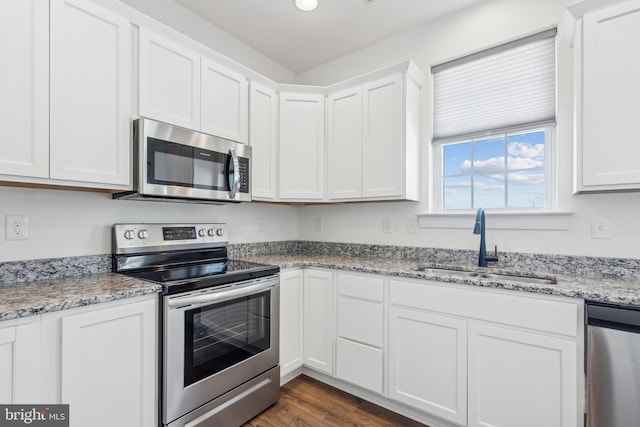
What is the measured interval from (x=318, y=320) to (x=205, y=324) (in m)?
0.91

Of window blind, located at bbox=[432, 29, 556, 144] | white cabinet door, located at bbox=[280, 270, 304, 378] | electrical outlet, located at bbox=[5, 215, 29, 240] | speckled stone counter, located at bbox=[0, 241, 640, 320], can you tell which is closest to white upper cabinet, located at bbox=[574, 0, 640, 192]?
window blind, located at bbox=[432, 29, 556, 144]

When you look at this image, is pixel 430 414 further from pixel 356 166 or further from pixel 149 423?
pixel 356 166

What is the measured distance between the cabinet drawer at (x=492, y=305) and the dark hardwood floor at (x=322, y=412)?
74 cm

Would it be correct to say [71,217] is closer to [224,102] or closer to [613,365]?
[224,102]

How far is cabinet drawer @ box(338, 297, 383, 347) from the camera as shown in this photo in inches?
80.5

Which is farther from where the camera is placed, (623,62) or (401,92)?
(401,92)

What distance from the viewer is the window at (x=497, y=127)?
6.89ft

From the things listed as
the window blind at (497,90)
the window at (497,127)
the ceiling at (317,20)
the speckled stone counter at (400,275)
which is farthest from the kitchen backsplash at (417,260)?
the ceiling at (317,20)

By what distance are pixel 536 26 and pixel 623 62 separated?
0.71m

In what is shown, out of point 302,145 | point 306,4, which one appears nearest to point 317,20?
point 306,4

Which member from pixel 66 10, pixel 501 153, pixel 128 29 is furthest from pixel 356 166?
pixel 66 10

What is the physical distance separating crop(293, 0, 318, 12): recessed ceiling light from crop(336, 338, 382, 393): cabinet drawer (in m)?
2.44

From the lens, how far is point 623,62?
156 centimetres

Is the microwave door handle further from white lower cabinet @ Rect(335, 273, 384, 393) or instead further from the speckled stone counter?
white lower cabinet @ Rect(335, 273, 384, 393)
